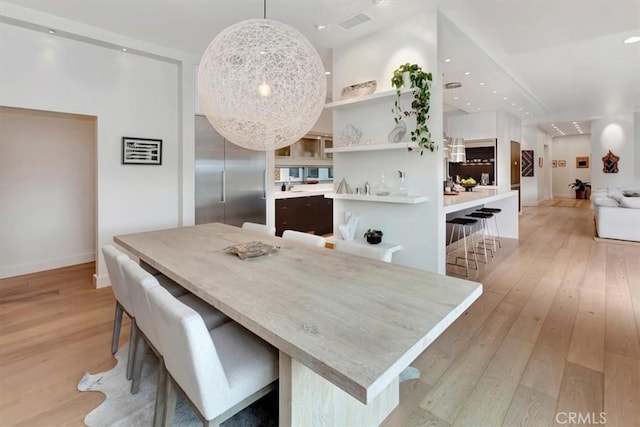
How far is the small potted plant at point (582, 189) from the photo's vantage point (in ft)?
44.7

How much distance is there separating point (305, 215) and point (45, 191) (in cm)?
404

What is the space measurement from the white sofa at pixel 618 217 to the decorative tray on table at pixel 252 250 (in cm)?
662

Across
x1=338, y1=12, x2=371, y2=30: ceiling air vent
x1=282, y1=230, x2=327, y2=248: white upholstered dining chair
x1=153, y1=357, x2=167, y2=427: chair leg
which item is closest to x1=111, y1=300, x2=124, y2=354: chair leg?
x1=153, y1=357, x2=167, y2=427: chair leg

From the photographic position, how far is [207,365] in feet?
3.97

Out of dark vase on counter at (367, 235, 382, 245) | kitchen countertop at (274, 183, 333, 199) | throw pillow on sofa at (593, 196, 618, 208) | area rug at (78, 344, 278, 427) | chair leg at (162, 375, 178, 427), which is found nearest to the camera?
chair leg at (162, 375, 178, 427)

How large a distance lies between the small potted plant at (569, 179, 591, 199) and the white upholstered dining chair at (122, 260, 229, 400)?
54.2 ft

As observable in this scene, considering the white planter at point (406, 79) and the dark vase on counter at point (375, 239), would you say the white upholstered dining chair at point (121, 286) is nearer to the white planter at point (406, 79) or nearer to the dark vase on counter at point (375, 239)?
the dark vase on counter at point (375, 239)

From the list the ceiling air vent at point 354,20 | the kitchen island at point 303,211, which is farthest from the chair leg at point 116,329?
the kitchen island at point 303,211

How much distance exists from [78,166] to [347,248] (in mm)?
4596

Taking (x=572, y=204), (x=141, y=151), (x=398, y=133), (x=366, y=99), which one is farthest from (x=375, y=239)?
(x=572, y=204)

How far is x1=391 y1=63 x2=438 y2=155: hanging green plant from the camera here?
3100 millimetres

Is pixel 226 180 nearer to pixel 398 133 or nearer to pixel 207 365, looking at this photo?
pixel 398 133

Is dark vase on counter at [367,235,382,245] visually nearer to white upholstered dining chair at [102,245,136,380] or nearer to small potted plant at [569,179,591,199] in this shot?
white upholstered dining chair at [102,245,136,380]

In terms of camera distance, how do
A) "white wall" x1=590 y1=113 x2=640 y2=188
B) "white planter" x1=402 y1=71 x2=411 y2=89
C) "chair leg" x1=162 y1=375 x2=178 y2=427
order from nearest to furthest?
"chair leg" x1=162 y1=375 x2=178 y2=427 → "white planter" x1=402 y1=71 x2=411 y2=89 → "white wall" x1=590 y1=113 x2=640 y2=188
